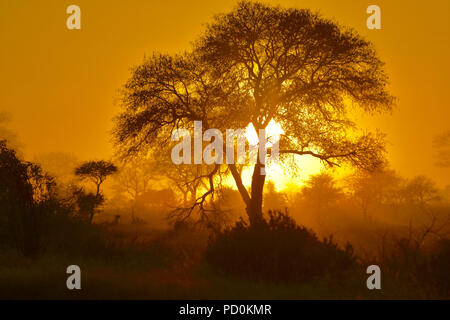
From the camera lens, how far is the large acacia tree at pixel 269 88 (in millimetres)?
21297

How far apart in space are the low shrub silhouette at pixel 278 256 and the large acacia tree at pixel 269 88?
24.5 ft

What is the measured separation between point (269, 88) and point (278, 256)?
36.4 ft

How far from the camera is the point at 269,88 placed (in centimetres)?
2180

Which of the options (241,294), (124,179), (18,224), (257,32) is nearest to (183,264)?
(241,294)

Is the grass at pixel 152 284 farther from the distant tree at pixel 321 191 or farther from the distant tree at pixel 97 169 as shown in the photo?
the distant tree at pixel 321 191

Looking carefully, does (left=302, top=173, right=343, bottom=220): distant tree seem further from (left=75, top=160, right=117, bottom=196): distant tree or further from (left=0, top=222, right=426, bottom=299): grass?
(left=0, top=222, right=426, bottom=299): grass

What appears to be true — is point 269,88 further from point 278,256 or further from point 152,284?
point 152,284

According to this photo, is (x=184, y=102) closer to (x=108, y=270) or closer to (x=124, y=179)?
(x=108, y=270)

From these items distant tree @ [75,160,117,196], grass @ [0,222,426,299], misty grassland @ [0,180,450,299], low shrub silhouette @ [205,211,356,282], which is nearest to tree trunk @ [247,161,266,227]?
misty grassland @ [0,180,450,299]

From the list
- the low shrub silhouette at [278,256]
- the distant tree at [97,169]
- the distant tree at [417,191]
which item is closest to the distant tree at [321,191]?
the distant tree at [417,191]

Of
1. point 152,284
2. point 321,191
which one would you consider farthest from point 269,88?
point 321,191

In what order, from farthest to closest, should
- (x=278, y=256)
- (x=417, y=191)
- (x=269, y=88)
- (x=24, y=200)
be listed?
(x=417, y=191) < (x=269, y=88) < (x=24, y=200) < (x=278, y=256)

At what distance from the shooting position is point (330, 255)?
1303cm

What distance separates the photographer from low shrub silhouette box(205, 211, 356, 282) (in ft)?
40.3
